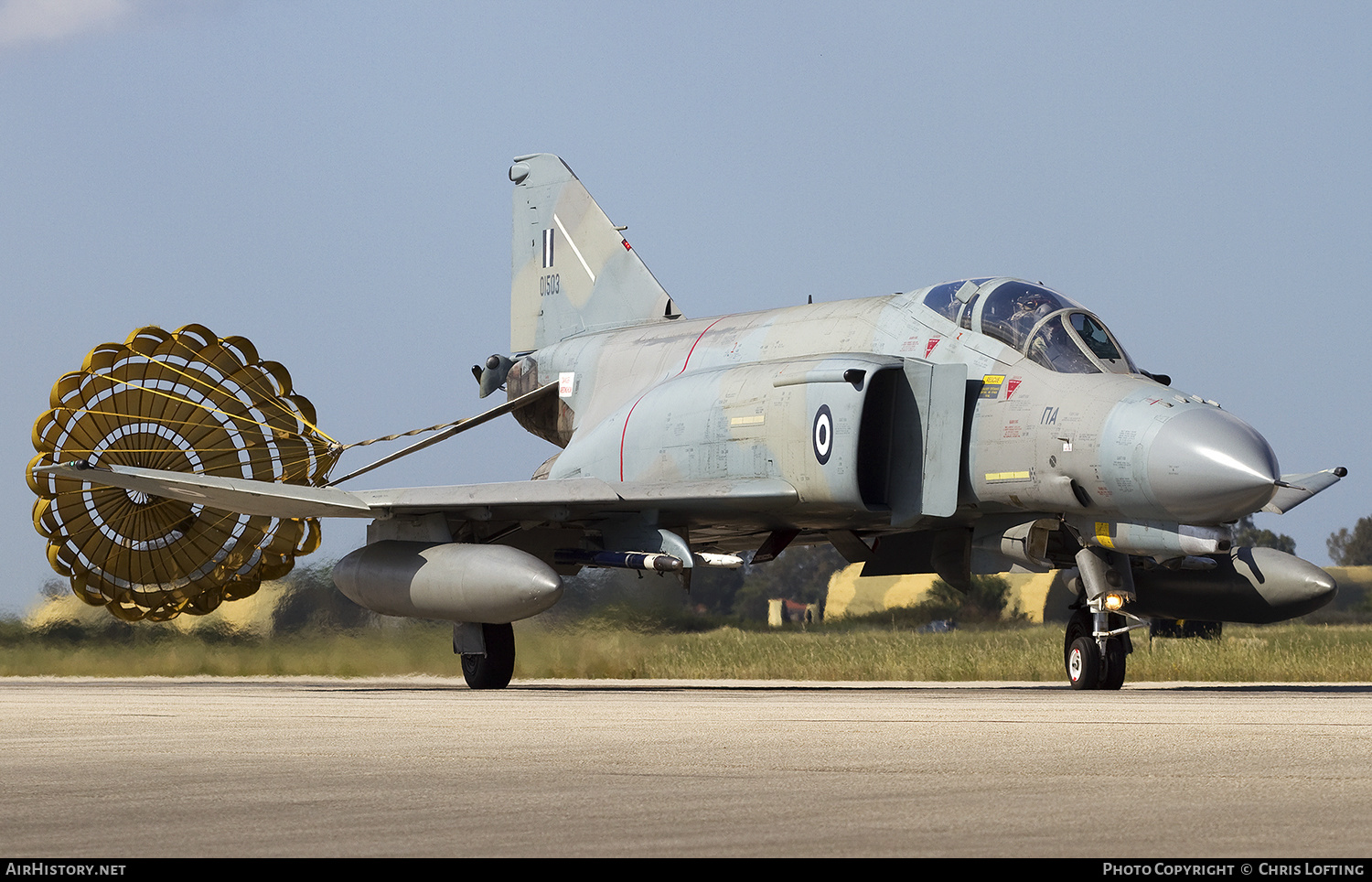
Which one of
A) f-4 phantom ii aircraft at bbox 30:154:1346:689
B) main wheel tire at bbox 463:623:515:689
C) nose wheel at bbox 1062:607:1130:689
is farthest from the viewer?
main wheel tire at bbox 463:623:515:689

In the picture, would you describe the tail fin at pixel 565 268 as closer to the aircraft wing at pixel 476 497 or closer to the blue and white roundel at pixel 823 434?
the aircraft wing at pixel 476 497

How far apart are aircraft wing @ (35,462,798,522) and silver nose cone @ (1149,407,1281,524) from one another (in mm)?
3224

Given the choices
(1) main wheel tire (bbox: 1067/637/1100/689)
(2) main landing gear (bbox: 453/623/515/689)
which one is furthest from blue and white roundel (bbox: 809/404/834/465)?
(2) main landing gear (bbox: 453/623/515/689)

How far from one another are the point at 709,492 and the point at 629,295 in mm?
5147

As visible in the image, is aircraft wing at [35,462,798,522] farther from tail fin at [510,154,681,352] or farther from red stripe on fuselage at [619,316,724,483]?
tail fin at [510,154,681,352]

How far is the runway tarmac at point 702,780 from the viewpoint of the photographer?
4336mm

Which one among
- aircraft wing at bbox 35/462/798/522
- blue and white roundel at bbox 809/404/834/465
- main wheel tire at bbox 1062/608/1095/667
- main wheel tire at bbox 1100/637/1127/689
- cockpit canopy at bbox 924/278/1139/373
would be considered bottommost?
main wheel tire at bbox 1100/637/1127/689

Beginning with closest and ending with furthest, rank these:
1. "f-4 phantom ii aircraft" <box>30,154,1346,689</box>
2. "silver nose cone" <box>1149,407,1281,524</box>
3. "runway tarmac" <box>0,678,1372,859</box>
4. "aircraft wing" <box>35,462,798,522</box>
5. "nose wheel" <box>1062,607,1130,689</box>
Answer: "runway tarmac" <box>0,678,1372,859</box>, "silver nose cone" <box>1149,407,1281,524</box>, "f-4 phantom ii aircraft" <box>30,154,1346,689</box>, "nose wheel" <box>1062,607,1130,689</box>, "aircraft wing" <box>35,462,798,522</box>

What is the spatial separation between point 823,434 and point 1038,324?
74.1 inches

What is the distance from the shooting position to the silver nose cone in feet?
37.4

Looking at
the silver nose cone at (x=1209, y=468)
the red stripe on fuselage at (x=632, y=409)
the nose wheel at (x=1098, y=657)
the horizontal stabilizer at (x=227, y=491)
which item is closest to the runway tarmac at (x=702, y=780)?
the silver nose cone at (x=1209, y=468)

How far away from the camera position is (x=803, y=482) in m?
13.5

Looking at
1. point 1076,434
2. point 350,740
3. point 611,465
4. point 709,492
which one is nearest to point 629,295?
point 611,465

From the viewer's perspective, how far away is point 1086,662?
499 inches
